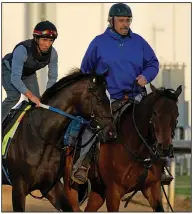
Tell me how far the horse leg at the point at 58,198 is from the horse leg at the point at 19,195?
265 mm

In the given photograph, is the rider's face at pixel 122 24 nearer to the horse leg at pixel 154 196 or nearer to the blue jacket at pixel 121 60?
the blue jacket at pixel 121 60

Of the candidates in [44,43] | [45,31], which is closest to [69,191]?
[44,43]

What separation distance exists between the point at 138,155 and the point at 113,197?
0.53m

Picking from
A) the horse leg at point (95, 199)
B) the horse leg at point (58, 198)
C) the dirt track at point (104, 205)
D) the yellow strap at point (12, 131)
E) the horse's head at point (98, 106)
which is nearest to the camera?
the horse's head at point (98, 106)

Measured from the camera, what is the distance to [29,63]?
999 cm

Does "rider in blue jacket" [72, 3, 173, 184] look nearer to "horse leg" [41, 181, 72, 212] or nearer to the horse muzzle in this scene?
the horse muzzle

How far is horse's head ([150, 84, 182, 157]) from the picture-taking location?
383 inches

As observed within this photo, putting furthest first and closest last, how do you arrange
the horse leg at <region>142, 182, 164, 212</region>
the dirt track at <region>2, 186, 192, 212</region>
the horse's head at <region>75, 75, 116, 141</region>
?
1. the dirt track at <region>2, 186, 192, 212</region>
2. the horse leg at <region>142, 182, 164, 212</region>
3. the horse's head at <region>75, 75, 116, 141</region>

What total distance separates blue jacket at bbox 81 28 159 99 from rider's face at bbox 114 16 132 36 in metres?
0.06

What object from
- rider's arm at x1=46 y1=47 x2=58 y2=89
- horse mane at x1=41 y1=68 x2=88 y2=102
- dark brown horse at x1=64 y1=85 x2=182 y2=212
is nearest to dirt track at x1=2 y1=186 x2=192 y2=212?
dark brown horse at x1=64 y1=85 x2=182 y2=212

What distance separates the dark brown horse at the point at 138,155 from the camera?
32.7 ft

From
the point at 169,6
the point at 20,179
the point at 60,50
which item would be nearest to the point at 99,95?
the point at 20,179

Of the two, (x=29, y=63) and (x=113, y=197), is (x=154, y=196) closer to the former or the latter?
(x=113, y=197)

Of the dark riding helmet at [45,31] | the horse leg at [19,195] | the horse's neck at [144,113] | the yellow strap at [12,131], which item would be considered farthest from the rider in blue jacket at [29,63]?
the horse's neck at [144,113]
